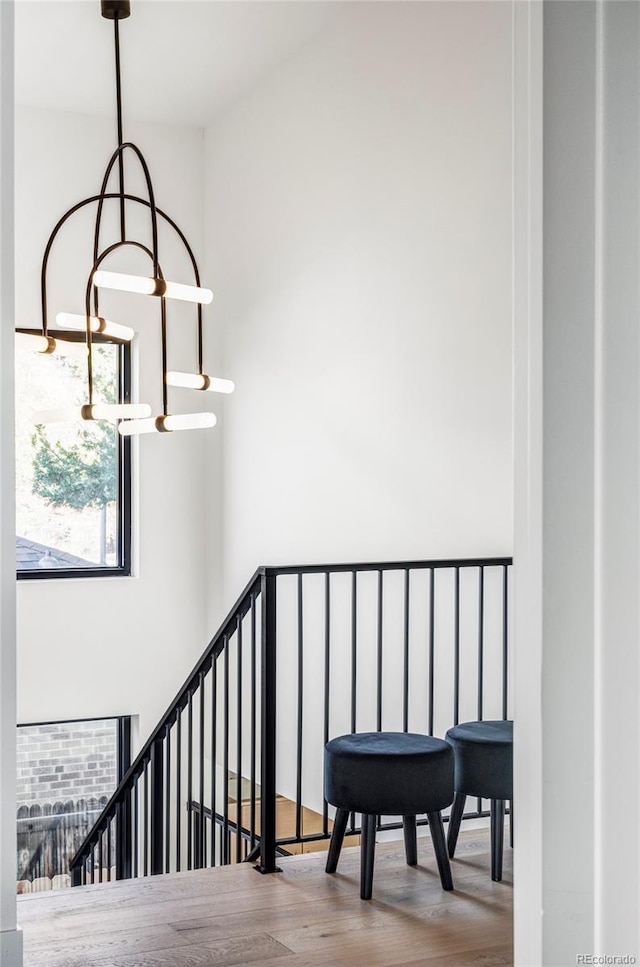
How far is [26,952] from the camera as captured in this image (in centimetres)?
283

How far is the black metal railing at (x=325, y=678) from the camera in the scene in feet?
12.1

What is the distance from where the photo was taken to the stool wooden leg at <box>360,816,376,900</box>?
326 centimetres

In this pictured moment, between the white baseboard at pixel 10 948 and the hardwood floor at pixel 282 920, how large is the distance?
52.3 inches

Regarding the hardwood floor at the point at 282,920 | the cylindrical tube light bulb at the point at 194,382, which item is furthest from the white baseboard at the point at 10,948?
the cylindrical tube light bulb at the point at 194,382

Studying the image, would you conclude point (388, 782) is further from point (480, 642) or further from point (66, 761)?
point (66, 761)

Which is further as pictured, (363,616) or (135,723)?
(135,723)

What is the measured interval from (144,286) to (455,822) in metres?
2.15

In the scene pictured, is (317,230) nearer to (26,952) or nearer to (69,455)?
(69,455)

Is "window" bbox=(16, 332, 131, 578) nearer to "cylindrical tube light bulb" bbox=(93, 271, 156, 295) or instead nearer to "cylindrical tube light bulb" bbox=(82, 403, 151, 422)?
"cylindrical tube light bulb" bbox=(82, 403, 151, 422)

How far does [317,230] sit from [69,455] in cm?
223

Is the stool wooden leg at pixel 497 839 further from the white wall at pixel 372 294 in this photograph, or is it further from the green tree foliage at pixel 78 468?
the green tree foliage at pixel 78 468

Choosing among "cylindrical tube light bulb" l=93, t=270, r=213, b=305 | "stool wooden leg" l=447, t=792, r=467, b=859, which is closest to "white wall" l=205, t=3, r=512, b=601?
"stool wooden leg" l=447, t=792, r=467, b=859

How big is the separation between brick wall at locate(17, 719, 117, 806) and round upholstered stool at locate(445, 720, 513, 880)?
3.64 m

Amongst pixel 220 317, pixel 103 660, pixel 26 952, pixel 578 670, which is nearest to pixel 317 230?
pixel 220 317
